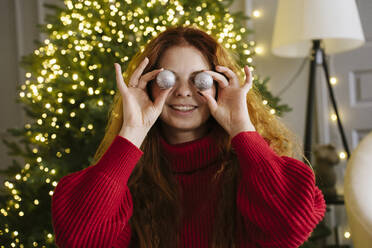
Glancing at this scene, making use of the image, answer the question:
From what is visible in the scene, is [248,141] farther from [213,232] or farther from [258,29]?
[258,29]

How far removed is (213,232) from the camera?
99 centimetres

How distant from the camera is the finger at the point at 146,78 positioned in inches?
39.7

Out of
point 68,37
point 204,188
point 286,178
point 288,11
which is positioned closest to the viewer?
point 286,178

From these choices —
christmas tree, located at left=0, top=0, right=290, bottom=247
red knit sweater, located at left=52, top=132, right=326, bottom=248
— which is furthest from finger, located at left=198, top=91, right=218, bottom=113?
christmas tree, located at left=0, top=0, right=290, bottom=247

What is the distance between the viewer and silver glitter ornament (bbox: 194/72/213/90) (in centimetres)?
97

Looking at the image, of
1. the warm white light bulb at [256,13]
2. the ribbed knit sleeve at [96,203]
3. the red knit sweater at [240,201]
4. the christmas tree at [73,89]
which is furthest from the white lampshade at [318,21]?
the ribbed knit sleeve at [96,203]

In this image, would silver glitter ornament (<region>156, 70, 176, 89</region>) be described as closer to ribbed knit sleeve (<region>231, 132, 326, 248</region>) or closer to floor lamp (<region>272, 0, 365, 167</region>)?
ribbed knit sleeve (<region>231, 132, 326, 248</region>)

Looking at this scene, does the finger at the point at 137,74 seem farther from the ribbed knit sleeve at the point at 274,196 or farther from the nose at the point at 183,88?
the ribbed knit sleeve at the point at 274,196

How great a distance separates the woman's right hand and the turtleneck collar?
105 millimetres

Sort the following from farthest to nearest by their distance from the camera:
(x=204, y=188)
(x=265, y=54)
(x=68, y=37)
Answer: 1. (x=265, y=54)
2. (x=68, y=37)
3. (x=204, y=188)

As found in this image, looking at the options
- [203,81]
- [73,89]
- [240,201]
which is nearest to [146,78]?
[203,81]

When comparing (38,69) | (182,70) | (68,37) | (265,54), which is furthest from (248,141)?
(265,54)

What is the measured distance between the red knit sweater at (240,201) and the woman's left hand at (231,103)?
0.14 feet

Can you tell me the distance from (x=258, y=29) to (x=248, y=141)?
179cm
